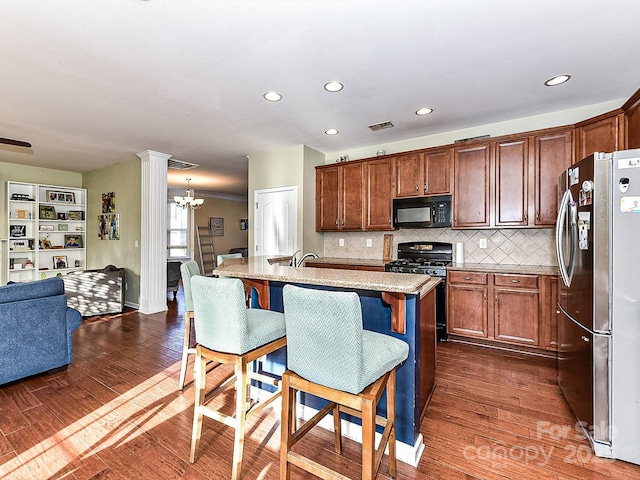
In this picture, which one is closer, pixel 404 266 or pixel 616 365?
pixel 616 365

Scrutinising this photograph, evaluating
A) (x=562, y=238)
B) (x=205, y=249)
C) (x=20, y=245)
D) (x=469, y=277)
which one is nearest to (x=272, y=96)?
(x=562, y=238)

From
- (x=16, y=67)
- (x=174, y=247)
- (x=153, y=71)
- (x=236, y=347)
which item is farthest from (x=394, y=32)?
(x=174, y=247)

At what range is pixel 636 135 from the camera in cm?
253

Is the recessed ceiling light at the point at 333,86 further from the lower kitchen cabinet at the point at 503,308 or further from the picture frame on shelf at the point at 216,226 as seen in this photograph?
the picture frame on shelf at the point at 216,226

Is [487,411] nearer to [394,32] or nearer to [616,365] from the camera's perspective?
[616,365]

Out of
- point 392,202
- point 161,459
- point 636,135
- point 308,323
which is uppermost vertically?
point 636,135

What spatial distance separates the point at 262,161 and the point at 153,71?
8.24ft

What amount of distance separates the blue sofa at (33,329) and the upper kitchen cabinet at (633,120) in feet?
17.0

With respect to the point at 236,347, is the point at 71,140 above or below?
above

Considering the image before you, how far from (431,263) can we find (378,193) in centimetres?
119

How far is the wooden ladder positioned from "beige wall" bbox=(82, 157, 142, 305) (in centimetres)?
329

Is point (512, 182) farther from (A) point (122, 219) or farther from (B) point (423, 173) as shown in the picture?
(A) point (122, 219)

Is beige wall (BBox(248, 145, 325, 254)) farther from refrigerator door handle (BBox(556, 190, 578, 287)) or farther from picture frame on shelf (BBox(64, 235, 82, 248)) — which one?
picture frame on shelf (BBox(64, 235, 82, 248))

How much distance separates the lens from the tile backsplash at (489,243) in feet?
11.6
